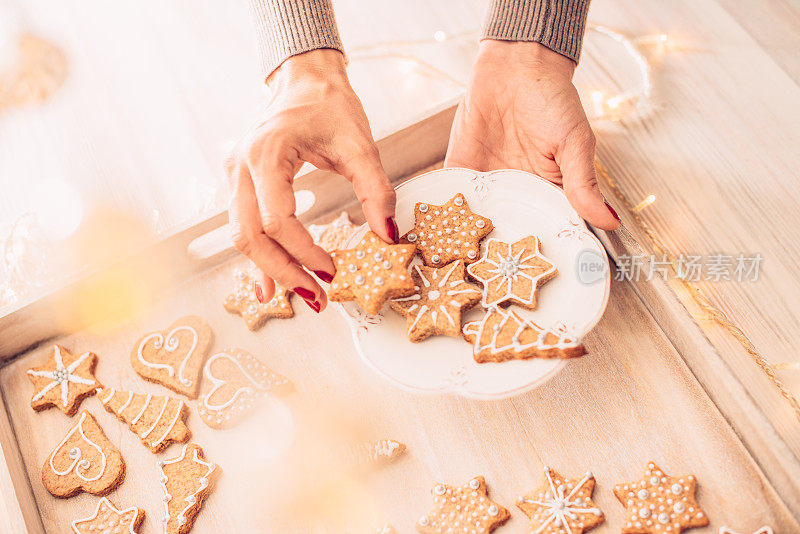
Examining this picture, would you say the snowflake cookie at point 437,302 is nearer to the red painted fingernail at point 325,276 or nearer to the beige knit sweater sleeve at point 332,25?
the red painted fingernail at point 325,276

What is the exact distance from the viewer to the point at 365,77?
1583mm

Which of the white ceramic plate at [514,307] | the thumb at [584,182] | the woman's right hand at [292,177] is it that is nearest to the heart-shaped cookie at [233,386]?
the woman's right hand at [292,177]

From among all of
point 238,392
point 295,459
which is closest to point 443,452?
point 295,459

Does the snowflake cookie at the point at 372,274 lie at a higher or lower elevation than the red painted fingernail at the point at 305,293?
higher

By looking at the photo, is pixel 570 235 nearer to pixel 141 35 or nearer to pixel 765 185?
pixel 765 185

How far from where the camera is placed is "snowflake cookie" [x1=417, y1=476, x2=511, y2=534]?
0.96 metres

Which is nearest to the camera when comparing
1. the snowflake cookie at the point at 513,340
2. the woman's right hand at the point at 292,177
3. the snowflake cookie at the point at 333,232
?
the snowflake cookie at the point at 513,340

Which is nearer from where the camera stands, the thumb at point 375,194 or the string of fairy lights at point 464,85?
the thumb at point 375,194

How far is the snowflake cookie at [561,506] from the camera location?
94 cm

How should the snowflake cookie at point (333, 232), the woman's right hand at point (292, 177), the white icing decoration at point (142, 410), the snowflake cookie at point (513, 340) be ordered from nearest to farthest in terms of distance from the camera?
the snowflake cookie at point (513, 340)
the woman's right hand at point (292, 177)
the white icing decoration at point (142, 410)
the snowflake cookie at point (333, 232)

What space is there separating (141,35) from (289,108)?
97 centimetres

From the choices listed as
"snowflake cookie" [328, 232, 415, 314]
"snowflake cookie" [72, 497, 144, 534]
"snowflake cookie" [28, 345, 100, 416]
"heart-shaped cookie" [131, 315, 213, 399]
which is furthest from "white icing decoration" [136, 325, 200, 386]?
"snowflake cookie" [328, 232, 415, 314]

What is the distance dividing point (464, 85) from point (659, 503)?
1.05 meters

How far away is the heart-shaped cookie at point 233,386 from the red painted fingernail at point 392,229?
0.35 metres
